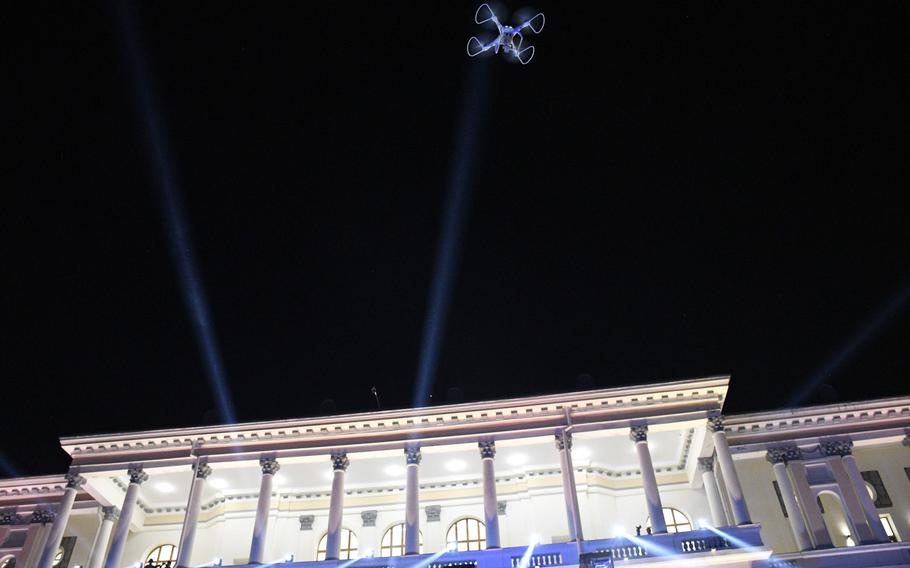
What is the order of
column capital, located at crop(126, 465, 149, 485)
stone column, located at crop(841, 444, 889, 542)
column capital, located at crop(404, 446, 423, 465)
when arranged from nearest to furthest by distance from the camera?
1. stone column, located at crop(841, 444, 889, 542)
2. column capital, located at crop(404, 446, 423, 465)
3. column capital, located at crop(126, 465, 149, 485)

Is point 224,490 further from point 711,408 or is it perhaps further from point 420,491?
point 711,408

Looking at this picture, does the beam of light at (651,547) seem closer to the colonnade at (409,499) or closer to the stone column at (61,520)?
the colonnade at (409,499)

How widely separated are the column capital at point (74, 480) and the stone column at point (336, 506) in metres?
10.9

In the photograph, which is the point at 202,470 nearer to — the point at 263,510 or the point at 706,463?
the point at 263,510

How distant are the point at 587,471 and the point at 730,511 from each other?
607 cm

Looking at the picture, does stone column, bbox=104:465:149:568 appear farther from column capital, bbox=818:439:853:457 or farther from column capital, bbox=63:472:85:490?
column capital, bbox=818:439:853:457

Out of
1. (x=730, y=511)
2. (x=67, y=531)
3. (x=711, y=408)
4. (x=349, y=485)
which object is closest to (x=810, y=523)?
(x=730, y=511)

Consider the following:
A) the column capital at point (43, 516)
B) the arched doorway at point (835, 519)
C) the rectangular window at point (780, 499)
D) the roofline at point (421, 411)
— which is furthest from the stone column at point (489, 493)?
the column capital at point (43, 516)

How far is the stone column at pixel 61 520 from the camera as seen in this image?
28406 mm

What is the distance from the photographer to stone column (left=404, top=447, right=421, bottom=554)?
2678 centimetres

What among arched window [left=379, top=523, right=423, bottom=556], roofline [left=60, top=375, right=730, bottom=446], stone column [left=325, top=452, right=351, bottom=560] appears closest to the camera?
stone column [left=325, top=452, right=351, bottom=560]

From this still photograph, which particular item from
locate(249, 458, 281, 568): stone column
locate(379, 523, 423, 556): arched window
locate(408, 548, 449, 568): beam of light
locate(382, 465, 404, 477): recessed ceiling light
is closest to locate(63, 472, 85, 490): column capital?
locate(249, 458, 281, 568): stone column

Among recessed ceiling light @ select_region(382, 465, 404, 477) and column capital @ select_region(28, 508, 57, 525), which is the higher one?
recessed ceiling light @ select_region(382, 465, 404, 477)

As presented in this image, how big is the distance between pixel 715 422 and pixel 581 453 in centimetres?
568
